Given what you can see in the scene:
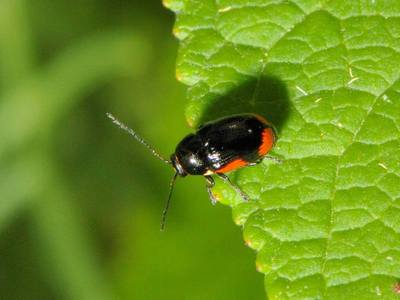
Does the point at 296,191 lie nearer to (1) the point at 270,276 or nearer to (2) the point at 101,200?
(1) the point at 270,276

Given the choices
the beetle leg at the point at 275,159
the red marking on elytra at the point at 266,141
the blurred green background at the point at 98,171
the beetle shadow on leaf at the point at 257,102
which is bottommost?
the blurred green background at the point at 98,171

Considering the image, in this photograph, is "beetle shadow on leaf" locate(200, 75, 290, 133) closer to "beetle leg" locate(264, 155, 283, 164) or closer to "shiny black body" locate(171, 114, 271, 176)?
"shiny black body" locate(171, 114, 271, 176)

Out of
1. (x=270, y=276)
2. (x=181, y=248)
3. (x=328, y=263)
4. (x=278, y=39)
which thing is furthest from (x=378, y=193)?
(x=181, y=248)

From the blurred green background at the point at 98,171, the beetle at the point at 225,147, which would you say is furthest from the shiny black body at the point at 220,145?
the blurred green background at the point at 98,171

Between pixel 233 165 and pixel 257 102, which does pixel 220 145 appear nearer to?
pixel 233 165

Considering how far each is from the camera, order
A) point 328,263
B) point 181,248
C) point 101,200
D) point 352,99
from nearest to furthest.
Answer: point 328,263, point 352,99, point 181,248, point 101,200

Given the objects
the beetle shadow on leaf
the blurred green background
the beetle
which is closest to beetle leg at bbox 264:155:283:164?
the beetle

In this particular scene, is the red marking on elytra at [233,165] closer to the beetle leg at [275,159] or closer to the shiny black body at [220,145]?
the shiny black body at [220,145]
